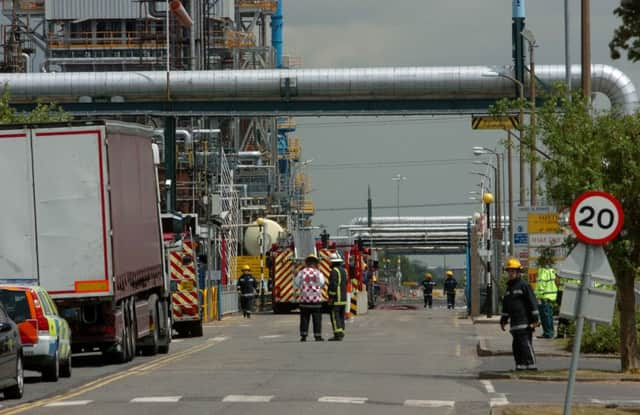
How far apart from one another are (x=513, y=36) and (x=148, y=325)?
35852mm

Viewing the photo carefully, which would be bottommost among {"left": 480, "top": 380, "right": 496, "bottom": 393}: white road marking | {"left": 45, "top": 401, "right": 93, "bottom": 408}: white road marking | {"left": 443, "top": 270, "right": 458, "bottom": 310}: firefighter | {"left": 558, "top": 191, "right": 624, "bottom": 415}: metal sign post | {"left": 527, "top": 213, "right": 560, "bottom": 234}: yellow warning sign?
{"left": 443, "top": 270, "right": 458, "bottom": 310}: firefighter

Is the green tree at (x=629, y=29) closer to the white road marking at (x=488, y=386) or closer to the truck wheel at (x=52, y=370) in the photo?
the white road marking at (x=488, y=386)

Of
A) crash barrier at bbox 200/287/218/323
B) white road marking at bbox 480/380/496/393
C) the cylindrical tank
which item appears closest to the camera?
white road marking at bbox 480/380/496/393

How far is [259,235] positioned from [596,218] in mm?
63244

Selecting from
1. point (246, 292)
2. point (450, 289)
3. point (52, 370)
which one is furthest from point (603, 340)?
point (450, 289)

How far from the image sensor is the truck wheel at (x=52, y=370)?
858 inches

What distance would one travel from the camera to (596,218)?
15.1 metres

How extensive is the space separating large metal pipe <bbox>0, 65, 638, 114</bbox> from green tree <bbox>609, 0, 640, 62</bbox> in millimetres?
45055

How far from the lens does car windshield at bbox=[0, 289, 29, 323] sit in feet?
70.4

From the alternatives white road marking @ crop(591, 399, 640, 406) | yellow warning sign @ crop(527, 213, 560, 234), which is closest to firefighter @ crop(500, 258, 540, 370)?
white road marking @ crop(591, 399, 640, 406)

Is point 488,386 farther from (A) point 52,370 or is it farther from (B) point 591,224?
(B) point 591,224

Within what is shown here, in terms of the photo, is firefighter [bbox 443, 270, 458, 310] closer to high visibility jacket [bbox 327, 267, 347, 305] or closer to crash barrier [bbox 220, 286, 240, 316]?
crash barrier [bbox 220, 286, 240, 316]

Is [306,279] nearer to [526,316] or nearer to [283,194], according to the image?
[526,316]

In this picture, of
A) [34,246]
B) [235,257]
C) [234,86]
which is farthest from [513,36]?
[34,246]
